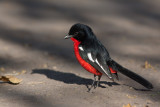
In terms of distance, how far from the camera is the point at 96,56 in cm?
565

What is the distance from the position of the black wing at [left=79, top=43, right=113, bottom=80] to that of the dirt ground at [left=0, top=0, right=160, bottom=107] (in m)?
0.43

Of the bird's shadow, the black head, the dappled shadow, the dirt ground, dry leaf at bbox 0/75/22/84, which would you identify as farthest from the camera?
the bird's shadow

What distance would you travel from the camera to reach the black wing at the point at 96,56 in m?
5.56

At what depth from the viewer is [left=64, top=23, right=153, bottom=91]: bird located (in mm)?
5582

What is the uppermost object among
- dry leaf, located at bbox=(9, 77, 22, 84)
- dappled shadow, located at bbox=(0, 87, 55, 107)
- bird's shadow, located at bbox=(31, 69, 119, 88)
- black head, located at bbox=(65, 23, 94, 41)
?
black head, located at bbox=(65, 23, 94, 41)

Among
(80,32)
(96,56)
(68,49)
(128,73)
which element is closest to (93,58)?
(96,56)

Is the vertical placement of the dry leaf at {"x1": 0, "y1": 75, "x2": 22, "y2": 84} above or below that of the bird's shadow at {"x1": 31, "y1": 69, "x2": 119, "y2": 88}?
below

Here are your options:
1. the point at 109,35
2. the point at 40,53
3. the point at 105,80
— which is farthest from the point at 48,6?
the point at 105,80

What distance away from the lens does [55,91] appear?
18.7ft

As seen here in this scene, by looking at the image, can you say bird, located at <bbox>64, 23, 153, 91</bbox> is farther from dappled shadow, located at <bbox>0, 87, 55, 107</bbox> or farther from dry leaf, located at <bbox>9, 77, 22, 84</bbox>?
dry leaf, located at <bbox>9, 77, 22, 84</bbox>

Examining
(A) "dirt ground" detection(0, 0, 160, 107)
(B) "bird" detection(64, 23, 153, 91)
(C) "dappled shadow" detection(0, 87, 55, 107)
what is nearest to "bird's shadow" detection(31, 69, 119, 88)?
(A) "dirt ground" detection(0, 0, 160, 107)

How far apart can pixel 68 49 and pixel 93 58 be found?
367 centimetres

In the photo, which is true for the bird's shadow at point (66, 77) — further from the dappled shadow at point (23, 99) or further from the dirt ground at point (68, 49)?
the dappled shadow at point (23, 99)

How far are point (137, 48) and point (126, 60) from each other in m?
1.13
